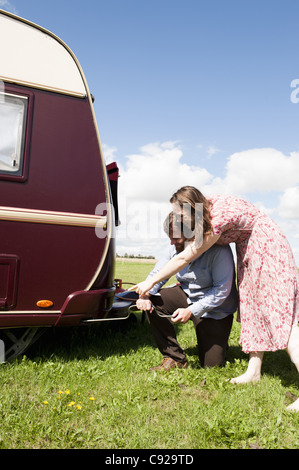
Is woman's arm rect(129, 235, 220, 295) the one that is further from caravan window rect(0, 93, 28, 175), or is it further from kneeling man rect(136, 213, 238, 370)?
caravan window rect(0, 93, 28, 175)

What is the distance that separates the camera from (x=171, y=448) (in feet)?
7.53

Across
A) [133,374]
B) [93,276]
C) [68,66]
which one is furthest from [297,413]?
[68,66]

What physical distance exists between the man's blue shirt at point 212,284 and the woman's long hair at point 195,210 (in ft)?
1.46

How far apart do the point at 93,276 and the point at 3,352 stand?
1.12 metres

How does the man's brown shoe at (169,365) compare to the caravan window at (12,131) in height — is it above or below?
below

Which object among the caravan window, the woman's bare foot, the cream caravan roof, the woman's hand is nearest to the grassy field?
the woman's bare foot

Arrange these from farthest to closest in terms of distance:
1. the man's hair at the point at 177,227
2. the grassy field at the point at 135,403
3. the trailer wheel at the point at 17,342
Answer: the trailer wheel at the point at 17,342, the man's hair at the point at 177,227, the grassy field at the point at 135,403

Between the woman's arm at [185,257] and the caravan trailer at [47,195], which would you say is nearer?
the woman's arm at [185,257]

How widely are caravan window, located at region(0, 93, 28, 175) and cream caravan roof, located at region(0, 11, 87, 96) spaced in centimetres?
19

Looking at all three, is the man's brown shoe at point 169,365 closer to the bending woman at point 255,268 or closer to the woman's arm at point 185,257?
the bending woman at point 255,268

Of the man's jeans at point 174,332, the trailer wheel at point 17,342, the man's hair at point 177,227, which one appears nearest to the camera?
the man's hair at point 177,227

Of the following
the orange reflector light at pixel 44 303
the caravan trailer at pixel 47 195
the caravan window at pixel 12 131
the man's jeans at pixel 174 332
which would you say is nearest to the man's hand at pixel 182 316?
the man's jeans at pixel 174 332

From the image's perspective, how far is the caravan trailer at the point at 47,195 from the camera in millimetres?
3322
